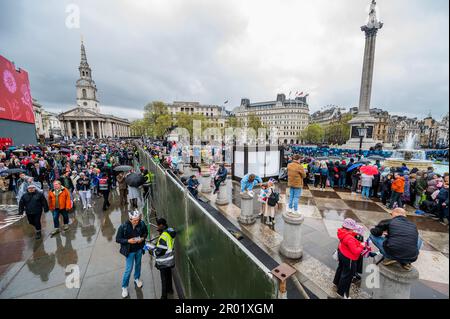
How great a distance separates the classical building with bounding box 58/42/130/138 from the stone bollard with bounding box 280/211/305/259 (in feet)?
384

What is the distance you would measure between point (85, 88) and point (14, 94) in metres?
106

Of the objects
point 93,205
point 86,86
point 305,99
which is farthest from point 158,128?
point 305,99

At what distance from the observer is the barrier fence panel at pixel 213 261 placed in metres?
1.71

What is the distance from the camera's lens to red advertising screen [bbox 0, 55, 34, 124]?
846 inches

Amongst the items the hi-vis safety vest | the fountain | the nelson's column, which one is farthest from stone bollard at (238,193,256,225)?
the nelson's column

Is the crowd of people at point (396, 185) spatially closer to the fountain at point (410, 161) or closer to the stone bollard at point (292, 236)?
the stone bollard at point (292, 236)

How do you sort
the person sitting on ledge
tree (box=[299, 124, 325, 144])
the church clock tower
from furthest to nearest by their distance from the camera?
the church clock tower < tree (box=[299, 124, 325, 144]) < the person sitting on ledge

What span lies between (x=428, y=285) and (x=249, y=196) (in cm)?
454

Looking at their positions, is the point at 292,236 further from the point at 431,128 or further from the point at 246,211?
the point at 431,128

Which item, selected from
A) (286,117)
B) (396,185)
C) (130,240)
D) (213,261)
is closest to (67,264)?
(130,240)

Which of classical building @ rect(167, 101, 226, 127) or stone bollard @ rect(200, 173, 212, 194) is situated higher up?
classical building @ rect(167, 101, 226, 127)

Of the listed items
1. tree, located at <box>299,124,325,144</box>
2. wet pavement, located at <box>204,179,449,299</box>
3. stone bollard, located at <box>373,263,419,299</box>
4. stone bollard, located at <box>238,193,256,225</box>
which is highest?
tree, located at <box>299,124,325,144</box>

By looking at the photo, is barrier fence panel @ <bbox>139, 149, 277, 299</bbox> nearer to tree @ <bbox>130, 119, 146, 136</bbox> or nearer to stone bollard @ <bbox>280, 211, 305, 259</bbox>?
stone bollard @ <bbox>280, 211, 305, 259</bbox>

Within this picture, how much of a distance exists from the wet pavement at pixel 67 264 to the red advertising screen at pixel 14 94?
80.6ft
